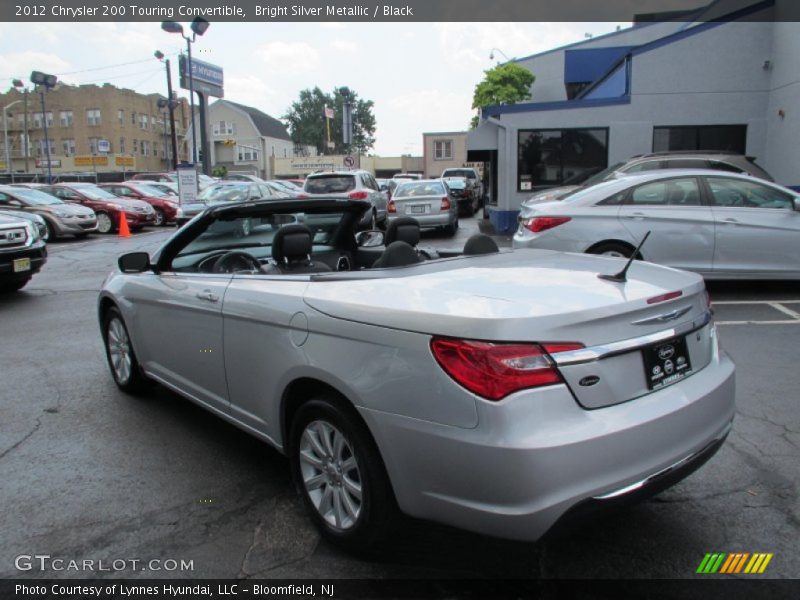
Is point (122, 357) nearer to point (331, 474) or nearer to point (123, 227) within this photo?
point (331, 474)

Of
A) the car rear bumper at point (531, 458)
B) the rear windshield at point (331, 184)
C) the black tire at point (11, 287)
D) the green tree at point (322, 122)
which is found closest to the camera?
the car rear bumper at point (531, 458)

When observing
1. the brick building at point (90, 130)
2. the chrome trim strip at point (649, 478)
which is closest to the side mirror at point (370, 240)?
the chrome trim strip at point (649, 478)

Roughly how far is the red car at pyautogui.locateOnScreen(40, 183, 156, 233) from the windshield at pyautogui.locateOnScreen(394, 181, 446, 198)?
8983mm

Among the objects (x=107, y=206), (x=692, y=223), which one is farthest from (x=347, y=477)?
(x=107, y=206)

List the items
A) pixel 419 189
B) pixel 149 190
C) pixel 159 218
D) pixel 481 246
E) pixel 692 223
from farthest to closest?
pixel 149 190, pixel 159 218, pixel 419 189, pixel 692 223, pixel 481 246

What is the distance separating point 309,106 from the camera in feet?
334

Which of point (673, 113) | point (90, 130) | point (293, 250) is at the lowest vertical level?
point (293, 250)

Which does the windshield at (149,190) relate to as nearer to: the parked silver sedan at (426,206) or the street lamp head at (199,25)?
the street lamp head at (199,25)

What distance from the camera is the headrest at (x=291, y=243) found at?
12.5 feet

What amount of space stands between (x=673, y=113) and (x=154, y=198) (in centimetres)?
1741

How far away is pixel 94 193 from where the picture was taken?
21.6 m

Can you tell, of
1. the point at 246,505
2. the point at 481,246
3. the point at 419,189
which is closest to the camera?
the point at 246,505

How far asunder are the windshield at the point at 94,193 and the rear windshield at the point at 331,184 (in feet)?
24.5

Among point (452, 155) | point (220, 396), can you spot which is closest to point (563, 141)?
point (220, 396)
